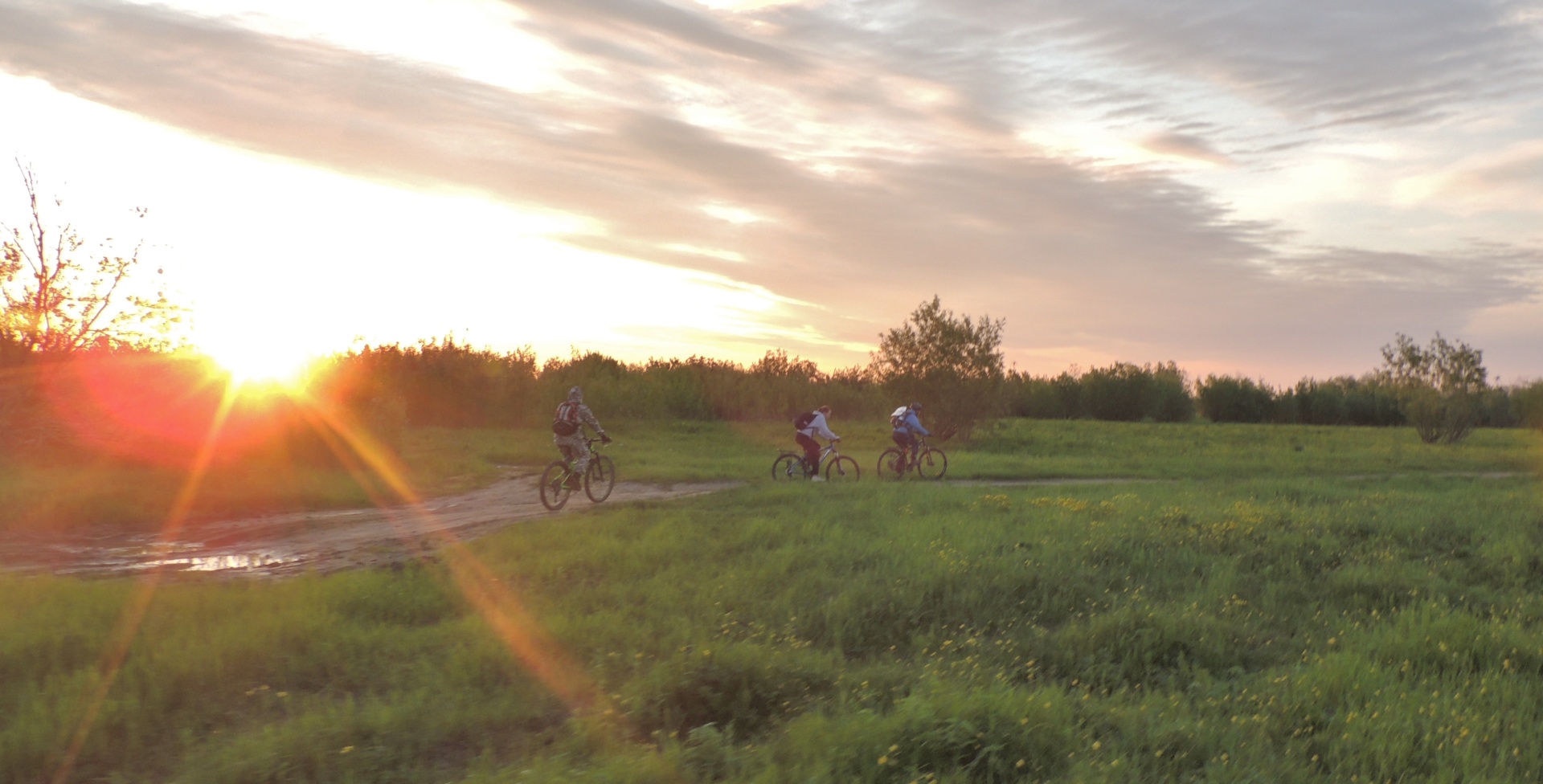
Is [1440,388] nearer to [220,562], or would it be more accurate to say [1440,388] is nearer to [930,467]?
[930,467]

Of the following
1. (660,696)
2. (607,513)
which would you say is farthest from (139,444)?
(660,696)

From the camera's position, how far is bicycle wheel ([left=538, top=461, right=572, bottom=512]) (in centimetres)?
1656

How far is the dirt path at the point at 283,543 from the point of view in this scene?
11.4 m

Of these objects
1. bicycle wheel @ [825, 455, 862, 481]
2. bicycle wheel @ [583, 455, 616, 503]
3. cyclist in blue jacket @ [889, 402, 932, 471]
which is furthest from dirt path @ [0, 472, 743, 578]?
cyclist in blue jacket @ [889, 402, 932, 471]

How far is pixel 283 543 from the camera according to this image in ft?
43.3

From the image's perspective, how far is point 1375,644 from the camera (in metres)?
8.30

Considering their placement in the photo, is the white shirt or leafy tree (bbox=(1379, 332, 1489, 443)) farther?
leafy tree (bbox=(1379, 332, 1489, 443))

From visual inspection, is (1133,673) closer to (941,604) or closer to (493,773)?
(941,604)

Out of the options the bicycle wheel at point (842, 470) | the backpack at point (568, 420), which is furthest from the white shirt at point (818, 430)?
the backpack at point (568, 420)

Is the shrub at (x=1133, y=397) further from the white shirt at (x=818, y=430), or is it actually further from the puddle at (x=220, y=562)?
the puddle at (x=220, y=562)

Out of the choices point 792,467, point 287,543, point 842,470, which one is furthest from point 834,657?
point 842,470

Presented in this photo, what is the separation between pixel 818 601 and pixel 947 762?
4.20 meters

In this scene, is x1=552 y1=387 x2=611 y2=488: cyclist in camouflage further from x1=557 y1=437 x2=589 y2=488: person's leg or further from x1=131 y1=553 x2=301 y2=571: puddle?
x1=131 y1=553 x2=301 y2=571: puddle

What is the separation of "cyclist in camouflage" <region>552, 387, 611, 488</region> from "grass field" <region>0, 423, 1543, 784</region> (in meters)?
2.48
